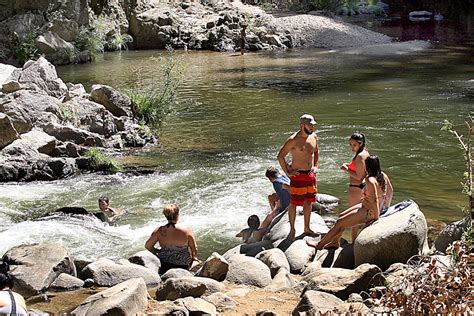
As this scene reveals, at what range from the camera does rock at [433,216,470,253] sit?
880 centimetres

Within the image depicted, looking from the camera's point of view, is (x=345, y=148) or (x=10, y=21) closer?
(x=345, y=148)

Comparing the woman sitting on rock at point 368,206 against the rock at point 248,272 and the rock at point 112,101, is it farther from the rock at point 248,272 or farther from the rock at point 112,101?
the rock at point 112,101

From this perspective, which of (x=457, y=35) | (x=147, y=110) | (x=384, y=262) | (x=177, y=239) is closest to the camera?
(x=384, y=262)

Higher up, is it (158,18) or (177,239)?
(158,18)

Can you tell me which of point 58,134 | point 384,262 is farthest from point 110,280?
point 58,134

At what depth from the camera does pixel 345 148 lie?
16844mm

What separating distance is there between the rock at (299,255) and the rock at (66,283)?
9.40 ft

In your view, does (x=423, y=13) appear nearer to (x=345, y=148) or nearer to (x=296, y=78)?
(x=296, y=78)

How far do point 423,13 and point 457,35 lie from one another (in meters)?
13.0

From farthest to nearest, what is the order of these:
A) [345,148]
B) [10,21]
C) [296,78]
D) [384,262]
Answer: [10,21]
[296,78]
[345,148]
[384,262]

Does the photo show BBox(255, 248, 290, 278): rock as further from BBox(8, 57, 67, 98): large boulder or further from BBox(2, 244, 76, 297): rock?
BBox(8, 57, 67, 98): large boulder

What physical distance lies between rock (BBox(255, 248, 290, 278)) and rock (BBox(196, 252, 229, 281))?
596mm

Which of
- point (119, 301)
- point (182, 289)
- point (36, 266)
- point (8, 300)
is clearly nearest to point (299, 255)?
point (182, 289)

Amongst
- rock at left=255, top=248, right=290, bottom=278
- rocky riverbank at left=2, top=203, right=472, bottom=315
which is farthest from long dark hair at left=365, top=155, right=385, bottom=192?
rock at left=255, top=248, right=290, bottom=278
